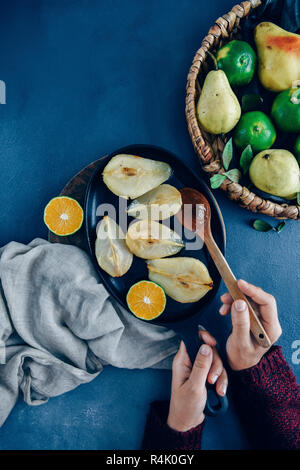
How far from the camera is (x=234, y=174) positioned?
81 cm

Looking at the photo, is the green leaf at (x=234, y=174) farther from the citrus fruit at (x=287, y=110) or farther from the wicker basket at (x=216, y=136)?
the citrus fruit at (x=287, y=110)

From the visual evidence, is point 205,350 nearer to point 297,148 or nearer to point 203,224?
point 203,224

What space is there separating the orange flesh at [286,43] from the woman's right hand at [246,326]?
0.50 m

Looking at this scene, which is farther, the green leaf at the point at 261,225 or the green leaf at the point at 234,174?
the green leaf at the point at 261,225

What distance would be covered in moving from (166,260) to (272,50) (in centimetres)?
51

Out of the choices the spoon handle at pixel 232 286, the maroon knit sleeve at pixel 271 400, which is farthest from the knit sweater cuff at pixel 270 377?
the spoon handle at pixel 232 286

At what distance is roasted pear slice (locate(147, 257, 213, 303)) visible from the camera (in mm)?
804

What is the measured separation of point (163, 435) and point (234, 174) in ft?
1.97

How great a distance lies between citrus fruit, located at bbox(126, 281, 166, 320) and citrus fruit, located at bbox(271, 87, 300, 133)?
1.45ft

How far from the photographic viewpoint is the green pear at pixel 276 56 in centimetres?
78

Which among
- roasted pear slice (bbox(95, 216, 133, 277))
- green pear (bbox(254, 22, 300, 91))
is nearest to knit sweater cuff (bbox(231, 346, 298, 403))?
roasted pear slice (bbox(95, 216, 133, 277))

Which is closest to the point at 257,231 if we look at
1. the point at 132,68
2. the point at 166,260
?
the point at 166,260

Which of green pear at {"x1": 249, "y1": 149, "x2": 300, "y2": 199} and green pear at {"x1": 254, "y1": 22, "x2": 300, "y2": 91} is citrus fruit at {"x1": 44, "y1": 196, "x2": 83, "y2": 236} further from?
green pear at {"x1": 254, "y1": 22, "x2": 300, "y2": 91}

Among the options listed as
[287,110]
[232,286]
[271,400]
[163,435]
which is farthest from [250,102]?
[163,435]
